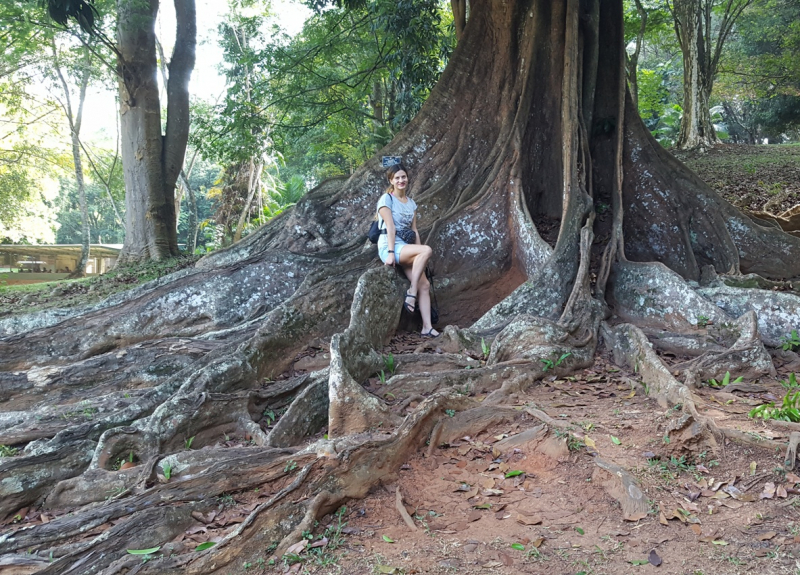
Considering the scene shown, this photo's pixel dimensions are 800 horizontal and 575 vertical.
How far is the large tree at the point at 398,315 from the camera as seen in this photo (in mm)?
3205

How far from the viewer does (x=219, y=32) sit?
67.3 ft

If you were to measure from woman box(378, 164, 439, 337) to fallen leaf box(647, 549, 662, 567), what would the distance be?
3.37 m

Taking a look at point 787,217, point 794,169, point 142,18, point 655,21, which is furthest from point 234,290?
point 655,21

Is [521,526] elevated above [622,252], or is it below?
below

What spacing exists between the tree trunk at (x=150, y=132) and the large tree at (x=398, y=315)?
480cm

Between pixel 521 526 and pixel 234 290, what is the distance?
13.4ft

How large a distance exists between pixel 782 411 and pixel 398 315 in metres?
3.24

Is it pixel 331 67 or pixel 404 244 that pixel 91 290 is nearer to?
pixel 404 244

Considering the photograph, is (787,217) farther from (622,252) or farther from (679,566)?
(679,566)

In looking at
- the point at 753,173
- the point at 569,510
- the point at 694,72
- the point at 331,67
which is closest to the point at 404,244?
the point at 569,510

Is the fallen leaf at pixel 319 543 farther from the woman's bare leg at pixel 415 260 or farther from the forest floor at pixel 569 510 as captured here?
the woman's bare leg at pixel 415 260

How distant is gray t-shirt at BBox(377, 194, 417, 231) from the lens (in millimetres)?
5578

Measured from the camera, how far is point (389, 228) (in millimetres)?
5578

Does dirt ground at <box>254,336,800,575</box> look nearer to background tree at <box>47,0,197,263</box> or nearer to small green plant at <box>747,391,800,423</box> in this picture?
small green plant at <box>747,391,800,423</box>
